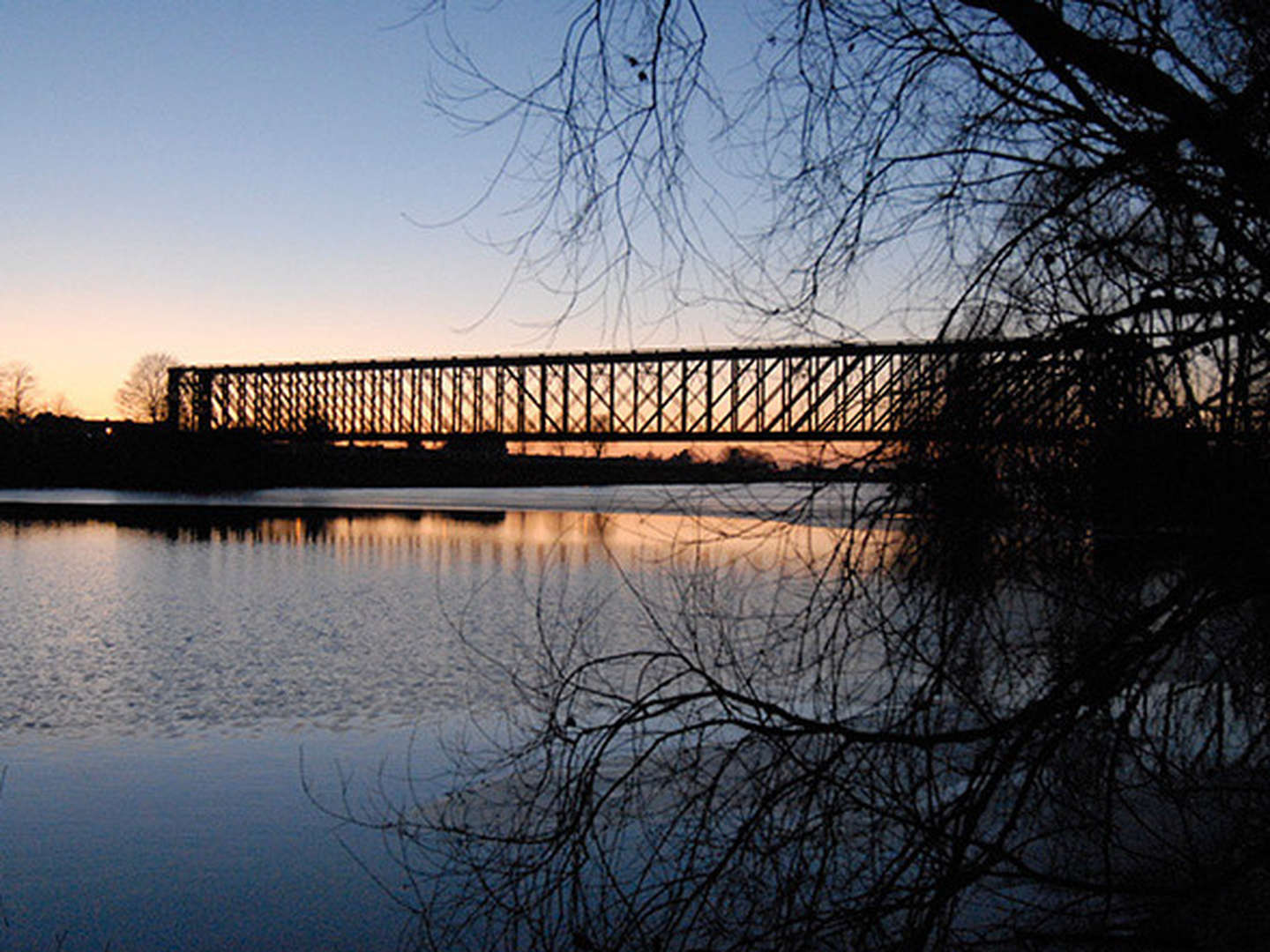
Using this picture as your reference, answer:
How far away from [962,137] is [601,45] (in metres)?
1.22

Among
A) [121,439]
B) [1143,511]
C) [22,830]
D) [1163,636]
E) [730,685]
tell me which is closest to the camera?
[1163,636]

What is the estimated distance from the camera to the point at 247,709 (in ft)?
37.7

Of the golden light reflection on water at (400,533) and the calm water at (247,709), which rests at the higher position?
the golden light reflection on water at (400,533)

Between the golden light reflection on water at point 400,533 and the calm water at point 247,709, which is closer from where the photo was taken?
the calm water at point 247,709

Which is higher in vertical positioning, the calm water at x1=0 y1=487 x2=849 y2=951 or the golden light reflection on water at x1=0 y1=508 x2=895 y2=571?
the golden light reflection on water at x1=0 y1=508 x2=895 y2=571

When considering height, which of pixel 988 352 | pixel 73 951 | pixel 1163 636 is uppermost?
pixel 988 352

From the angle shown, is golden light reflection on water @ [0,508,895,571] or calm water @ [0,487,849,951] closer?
calm water @ [0,487,849,951]

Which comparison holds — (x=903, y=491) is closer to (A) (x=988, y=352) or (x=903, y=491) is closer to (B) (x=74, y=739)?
(A) (x=988, y=352)

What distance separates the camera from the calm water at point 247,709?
635 cm

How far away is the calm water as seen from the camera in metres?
6.35

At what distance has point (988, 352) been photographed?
3561 mm

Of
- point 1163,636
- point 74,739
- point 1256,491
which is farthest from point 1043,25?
point 74,739

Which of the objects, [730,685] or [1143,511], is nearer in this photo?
[1143,511]

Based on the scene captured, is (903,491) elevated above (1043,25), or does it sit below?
below
